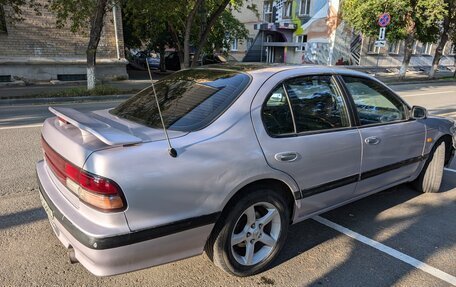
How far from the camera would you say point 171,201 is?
230cm

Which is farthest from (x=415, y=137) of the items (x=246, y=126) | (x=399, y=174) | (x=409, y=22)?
(x=409, y=22)

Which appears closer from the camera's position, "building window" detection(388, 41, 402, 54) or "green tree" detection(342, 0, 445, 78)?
"green tree" detection(342, 0, 445, 78)

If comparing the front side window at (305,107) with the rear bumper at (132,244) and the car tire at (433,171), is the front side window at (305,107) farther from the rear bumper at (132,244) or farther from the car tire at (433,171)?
the car tire at (433,171)

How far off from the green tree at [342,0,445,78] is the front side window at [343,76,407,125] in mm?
18313

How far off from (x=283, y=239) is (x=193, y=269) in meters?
0.75

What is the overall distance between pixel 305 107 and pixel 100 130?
1.66m

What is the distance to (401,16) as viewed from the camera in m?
20.5

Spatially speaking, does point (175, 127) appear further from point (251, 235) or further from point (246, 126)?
point (251, 235)

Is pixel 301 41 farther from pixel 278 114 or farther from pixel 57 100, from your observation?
pixel 278 114

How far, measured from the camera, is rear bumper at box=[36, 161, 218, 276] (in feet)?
7.11

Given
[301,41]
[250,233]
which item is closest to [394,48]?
[301,41]

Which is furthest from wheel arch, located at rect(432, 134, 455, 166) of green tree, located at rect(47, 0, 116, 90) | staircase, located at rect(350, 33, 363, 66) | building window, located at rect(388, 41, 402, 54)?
building window, located at rect(388, 41, 402, 54)

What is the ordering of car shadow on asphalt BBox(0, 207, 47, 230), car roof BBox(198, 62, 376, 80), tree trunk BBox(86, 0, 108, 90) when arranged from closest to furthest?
car roof BBox(198, 62, 376, 80) → car shadow on asphalt BBox(0, 207, 47, 230) → tree trunk BBox(86, 0, 108, 90)

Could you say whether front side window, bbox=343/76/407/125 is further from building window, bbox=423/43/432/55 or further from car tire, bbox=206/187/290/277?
building window, bbox=423/43/432/55
